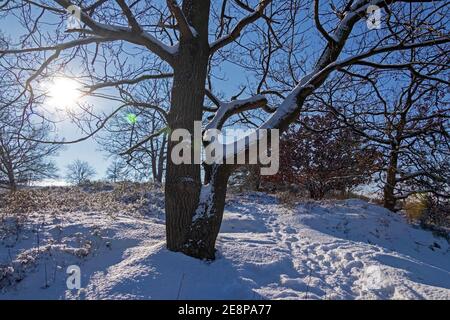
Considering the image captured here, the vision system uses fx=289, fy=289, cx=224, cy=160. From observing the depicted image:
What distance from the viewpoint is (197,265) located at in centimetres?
324

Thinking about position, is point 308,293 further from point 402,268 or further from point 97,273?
point 97,273

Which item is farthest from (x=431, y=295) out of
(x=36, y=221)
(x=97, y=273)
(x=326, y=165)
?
(x=326, y=165)

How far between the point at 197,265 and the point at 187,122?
1706mm

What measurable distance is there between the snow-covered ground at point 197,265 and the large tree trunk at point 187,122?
0.24 meters

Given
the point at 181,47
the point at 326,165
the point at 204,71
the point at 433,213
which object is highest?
the point at 181,47

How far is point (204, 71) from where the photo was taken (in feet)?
12.5

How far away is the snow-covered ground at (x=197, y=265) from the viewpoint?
2844 mm

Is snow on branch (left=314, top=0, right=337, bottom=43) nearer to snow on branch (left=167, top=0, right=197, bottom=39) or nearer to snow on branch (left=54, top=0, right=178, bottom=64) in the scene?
snow on branch (left=167, top=0, right=197, bottom=39)

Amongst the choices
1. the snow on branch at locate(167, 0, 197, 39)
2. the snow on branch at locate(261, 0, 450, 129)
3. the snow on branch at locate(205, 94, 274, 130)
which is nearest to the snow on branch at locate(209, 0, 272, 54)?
the snow on branch at locate(167, 0, 197, 39)

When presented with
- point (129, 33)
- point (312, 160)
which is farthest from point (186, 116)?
point (312, 160)

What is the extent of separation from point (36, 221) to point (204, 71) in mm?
4047

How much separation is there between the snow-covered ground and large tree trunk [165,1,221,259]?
0.80 feet

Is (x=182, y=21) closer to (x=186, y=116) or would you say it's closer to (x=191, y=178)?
(x=186, y=116)
